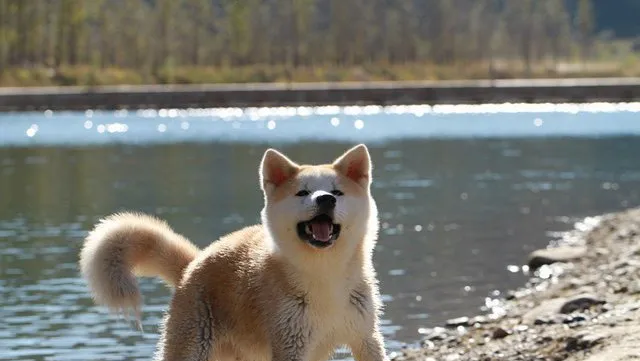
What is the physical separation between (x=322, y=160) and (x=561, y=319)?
3383 cm

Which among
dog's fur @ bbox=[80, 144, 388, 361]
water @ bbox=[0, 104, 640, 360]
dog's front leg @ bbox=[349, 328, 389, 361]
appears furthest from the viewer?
water @ bbox=[0, 104, 640, 360]

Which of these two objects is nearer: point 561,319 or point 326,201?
point 326,201

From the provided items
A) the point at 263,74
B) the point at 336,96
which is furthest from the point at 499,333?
the point at 263,74

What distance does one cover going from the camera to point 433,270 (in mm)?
22016

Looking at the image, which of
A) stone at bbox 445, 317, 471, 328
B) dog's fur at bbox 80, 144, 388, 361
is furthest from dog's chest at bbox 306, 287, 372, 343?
stone at bbox 445, 317, 471, 328

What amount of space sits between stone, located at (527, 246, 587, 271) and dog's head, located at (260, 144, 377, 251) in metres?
13.5

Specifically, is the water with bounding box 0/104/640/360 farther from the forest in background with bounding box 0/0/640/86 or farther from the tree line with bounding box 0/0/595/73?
the tree line with bounding box 0/0/595/73

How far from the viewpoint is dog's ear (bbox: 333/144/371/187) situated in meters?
8.27

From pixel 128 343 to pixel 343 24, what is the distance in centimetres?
11623

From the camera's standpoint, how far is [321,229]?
26.5 ft

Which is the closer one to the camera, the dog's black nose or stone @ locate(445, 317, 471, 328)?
the dog's black nose

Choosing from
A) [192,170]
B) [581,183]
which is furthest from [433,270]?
[192,170]

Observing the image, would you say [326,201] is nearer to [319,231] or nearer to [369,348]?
[319,231]

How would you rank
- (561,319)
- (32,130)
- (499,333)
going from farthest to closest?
1. (32,130)
2. (499,333)
3. (561,319)
